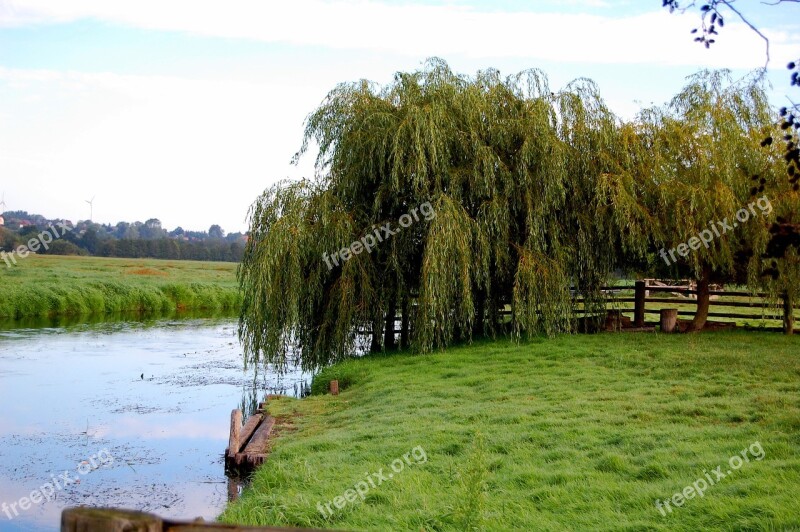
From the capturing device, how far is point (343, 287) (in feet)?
51.3

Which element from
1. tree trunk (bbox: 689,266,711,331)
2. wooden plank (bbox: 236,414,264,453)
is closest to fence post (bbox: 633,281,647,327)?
tree trunk (bbox: 689,266,711,331)

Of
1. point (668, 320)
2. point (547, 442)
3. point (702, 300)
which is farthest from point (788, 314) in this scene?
point (547, 442)

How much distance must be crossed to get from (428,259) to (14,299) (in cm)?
2365

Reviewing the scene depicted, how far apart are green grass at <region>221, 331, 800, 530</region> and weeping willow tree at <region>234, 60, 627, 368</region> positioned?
1.71 meters

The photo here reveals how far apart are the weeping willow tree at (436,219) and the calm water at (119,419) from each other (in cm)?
207

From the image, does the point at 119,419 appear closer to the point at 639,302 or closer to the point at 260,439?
the point at 260,439

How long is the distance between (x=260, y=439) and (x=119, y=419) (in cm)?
433

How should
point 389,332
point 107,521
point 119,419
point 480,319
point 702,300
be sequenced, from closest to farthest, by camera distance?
point 107,521 < point 119,419 < point 389,332 < point 480,319 < point 702,300

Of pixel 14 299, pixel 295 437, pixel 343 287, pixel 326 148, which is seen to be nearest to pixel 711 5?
pixel 295 437

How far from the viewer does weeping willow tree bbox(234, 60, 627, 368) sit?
15641 mm

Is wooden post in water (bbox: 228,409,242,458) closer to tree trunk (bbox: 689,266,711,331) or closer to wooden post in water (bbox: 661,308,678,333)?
wooden post in water (bbox: 661,308,678,333)

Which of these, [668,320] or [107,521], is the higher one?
[107,521]

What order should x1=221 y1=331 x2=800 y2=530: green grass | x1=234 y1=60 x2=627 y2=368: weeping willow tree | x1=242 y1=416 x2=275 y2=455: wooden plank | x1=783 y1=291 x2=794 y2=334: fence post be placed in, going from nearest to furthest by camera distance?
1. x1=221 y1=331 x2=800 y2=530: green grass
2. x1=242 y1=416 x2=275 y2=455: wooden plank
3. x1=234 y1=60 x2=627 y2=368: weeping willow tree
4. x1=783 y1=291 x2=794 y2=334: fence post

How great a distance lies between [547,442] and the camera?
841 cm
